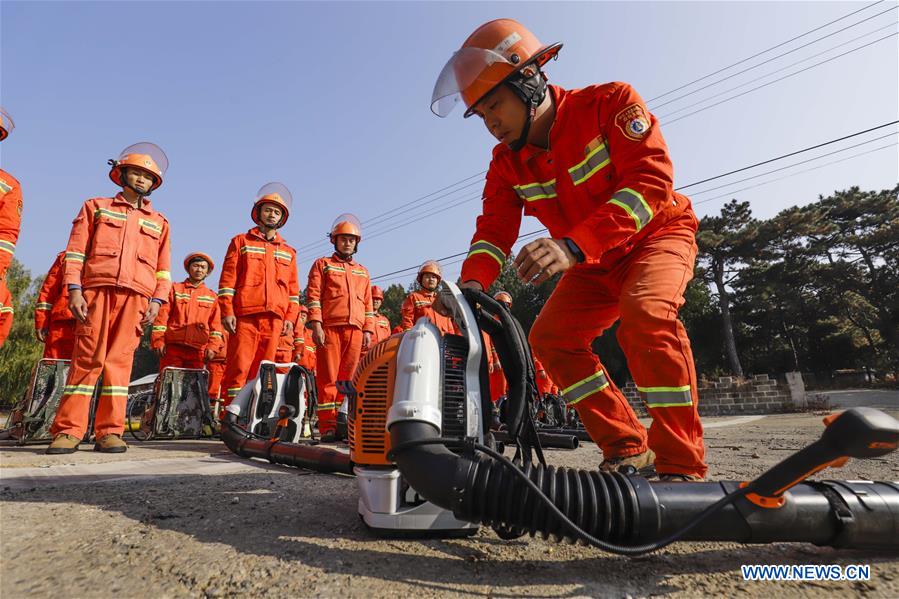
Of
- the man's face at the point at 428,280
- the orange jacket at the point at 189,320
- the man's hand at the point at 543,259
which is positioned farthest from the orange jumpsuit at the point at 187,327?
the man's hand at the point at 543,259

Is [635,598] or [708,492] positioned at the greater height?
[708,492]

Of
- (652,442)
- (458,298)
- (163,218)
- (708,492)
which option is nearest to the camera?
(708,492)

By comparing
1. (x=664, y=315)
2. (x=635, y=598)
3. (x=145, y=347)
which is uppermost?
(x=145, y=347)

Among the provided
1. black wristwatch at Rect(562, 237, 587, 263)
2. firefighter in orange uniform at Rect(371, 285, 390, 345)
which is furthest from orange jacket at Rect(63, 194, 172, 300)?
firefighter in orange uniform at Rect(371, 285, 390, 345)

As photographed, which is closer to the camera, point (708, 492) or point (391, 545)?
point (708, 492)

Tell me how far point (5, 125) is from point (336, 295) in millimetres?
3547

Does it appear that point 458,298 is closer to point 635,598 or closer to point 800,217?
point 635,598

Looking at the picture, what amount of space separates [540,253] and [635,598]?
1063 mm

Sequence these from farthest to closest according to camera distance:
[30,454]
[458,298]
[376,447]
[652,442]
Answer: [30,454], [652,442], [458,298], [376,447]

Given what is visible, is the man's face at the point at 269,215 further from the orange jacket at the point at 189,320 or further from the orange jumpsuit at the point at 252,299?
the orange jacket at the point at 189,320

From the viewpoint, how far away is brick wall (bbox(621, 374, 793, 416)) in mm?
14227

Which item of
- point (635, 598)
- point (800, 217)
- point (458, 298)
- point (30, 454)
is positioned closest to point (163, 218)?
point (30, 454)

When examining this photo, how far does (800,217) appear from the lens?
2820cm

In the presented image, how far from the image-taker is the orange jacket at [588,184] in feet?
6.08
